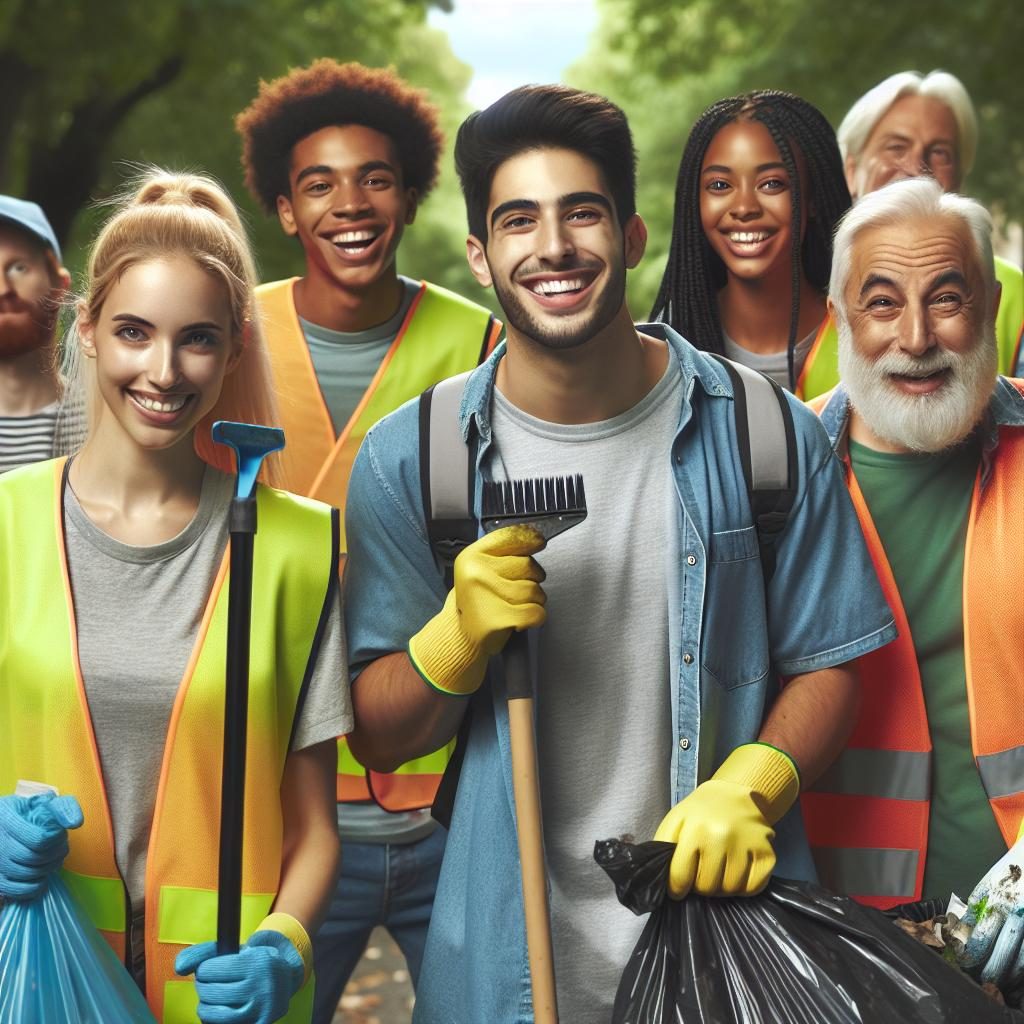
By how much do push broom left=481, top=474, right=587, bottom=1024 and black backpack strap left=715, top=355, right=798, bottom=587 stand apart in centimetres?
35

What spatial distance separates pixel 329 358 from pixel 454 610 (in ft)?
5.54

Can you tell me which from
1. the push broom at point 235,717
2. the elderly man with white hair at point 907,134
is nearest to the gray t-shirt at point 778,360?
the elderly man with white hair at point 907,134

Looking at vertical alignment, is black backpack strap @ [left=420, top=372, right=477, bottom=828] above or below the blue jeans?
above

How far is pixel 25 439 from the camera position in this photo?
4148 mm

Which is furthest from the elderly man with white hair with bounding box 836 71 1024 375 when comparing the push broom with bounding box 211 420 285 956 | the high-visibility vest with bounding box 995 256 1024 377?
the push broom with bounding box 211 420 285 956

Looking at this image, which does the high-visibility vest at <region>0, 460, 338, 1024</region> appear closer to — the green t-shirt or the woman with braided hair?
the green t-shirt

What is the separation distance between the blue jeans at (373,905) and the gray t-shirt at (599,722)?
40.9 inches

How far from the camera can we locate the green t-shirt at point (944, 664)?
3.39m

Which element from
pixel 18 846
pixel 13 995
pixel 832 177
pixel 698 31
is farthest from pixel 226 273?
pixel 698 31

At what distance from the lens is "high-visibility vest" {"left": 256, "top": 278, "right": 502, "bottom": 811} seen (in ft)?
13.7

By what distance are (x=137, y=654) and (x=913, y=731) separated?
5.20 feet

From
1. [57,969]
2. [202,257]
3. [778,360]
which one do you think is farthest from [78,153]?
[57,969]

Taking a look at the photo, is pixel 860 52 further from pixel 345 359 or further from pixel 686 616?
pixel 686 616

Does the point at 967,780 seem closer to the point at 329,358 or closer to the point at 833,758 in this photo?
the point at 833,758
